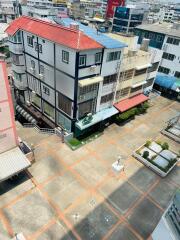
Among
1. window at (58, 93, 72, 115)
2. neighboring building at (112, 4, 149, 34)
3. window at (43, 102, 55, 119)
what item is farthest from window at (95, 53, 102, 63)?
neighboring building at (112, 4, 149, 34)

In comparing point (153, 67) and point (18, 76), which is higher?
point (153, 67)

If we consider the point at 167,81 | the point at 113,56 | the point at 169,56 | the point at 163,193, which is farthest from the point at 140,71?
the point at 163,193

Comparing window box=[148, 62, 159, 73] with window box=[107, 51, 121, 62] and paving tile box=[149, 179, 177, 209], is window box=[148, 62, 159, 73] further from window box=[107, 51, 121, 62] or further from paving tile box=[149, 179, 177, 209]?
paving tile box=[149, 179, 177, 209]

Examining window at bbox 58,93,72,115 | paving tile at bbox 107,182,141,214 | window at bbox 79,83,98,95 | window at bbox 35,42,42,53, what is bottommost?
paving tile at bbox 107,182,141,214

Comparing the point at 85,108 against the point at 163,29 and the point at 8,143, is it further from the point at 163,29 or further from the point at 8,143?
the point at 163,29

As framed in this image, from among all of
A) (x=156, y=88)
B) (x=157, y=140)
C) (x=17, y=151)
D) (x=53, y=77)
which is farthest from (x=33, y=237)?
(x=156, y=88)

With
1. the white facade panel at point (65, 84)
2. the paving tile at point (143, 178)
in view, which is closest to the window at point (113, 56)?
the white facade panel at point (65, 84)

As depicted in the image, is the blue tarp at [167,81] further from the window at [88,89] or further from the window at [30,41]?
the window at [30,41]
